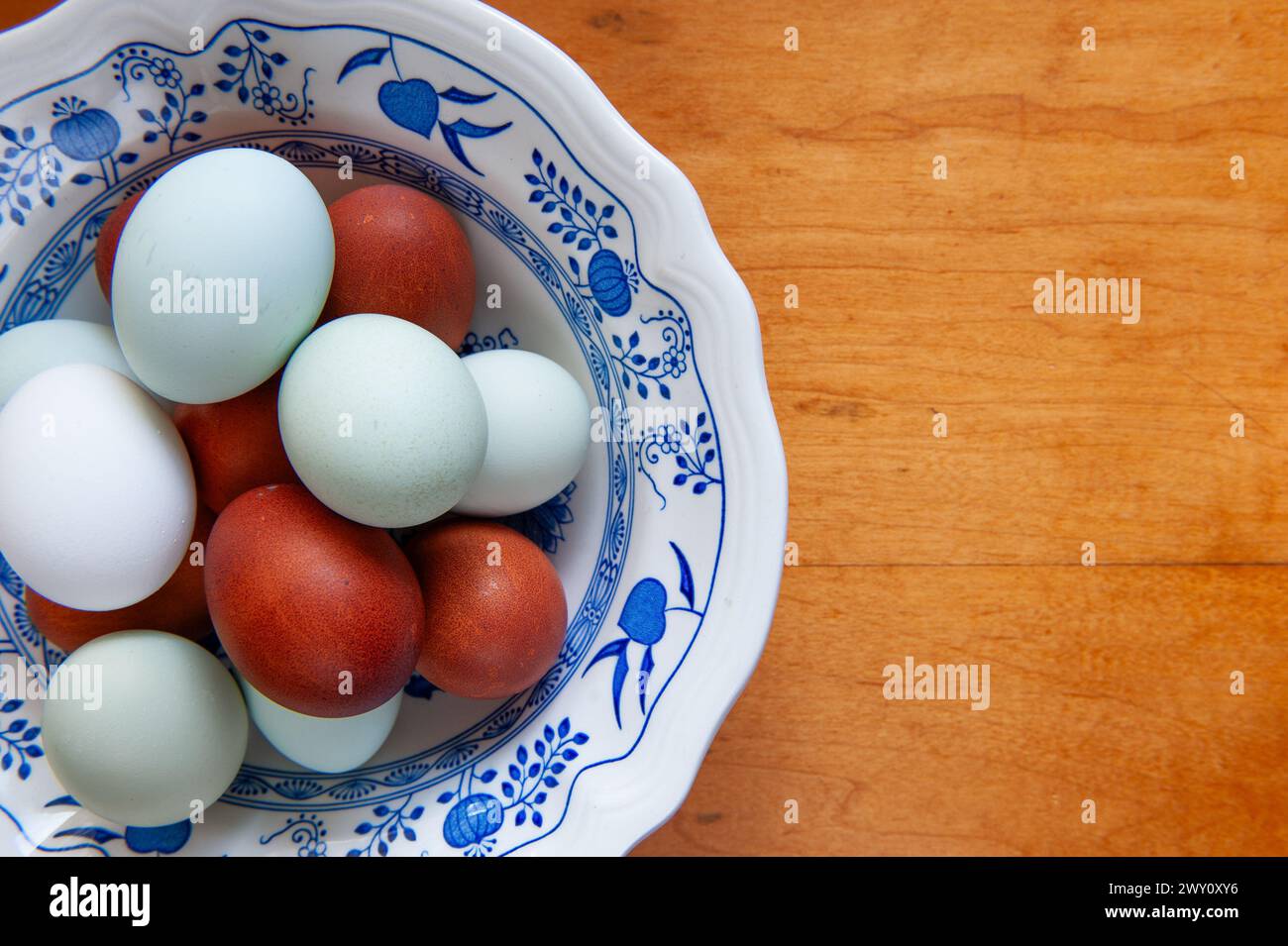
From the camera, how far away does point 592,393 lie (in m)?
0.71

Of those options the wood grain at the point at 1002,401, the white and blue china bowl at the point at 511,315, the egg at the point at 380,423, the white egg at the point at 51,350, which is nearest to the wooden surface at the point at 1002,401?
the wood grain at the point at 1002,401

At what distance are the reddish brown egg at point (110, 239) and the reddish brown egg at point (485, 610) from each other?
0.29 meters

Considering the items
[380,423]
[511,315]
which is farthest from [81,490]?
[511,315]

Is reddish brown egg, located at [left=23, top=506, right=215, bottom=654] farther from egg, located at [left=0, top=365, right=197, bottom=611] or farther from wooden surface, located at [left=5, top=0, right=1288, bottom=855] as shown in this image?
wooden surface, located at [left=5, top=0, right=1288, bottom=855]

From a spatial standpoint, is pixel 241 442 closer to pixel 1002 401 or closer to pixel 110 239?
pixel 110 239

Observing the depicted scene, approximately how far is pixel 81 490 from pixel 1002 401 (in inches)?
28.6

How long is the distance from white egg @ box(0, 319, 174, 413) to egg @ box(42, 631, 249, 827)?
19 centimetres

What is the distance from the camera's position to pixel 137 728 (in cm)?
62

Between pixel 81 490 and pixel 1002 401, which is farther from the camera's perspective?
pixel 1002 401

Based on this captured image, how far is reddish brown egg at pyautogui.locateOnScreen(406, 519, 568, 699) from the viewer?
64 centimetres

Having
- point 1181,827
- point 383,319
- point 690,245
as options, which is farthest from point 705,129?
point 1181,827

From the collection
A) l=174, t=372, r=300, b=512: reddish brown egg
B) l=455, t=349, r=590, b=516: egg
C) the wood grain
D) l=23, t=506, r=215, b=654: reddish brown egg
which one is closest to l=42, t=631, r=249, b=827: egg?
l=23, t=506, r=215, b=654: reddish brown egg
